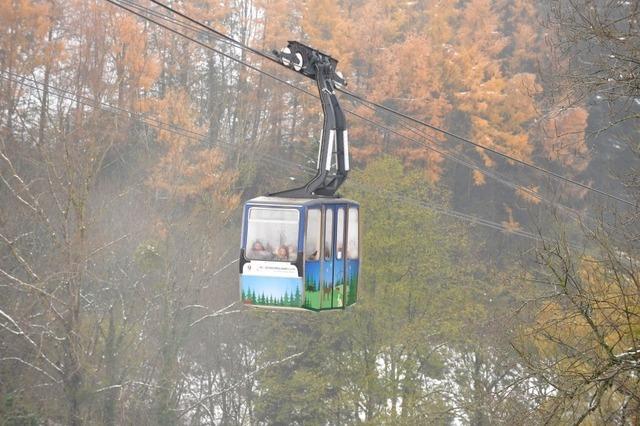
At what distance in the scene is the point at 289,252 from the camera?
8914 mm

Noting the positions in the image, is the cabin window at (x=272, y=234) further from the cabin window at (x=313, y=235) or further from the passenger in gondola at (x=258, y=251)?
the cabin window at (x=313, y=235)

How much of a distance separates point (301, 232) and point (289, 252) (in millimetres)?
275

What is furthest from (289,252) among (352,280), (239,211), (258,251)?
(239,211)

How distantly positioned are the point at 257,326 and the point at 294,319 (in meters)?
1.31

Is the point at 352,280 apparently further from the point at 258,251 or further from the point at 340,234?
the point at 258,251

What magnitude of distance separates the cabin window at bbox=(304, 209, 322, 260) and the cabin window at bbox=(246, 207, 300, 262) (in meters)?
0.13

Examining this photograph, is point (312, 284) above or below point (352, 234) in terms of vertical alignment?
below

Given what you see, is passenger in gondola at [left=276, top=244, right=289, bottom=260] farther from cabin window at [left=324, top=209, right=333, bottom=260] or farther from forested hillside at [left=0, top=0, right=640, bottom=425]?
forested hillside at [left=0, top=0, right=640, bottom=425]

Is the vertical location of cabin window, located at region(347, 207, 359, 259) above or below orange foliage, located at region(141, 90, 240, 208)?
below

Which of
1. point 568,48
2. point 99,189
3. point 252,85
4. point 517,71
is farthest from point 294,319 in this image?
point 568,48

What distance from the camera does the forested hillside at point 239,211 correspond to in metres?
19.0

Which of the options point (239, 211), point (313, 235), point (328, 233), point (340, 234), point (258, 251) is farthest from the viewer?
point (239, 211)

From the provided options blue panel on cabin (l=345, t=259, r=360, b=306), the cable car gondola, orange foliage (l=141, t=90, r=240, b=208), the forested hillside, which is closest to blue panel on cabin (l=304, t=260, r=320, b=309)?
the cable car gondola

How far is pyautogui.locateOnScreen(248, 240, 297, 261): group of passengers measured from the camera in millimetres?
8906
